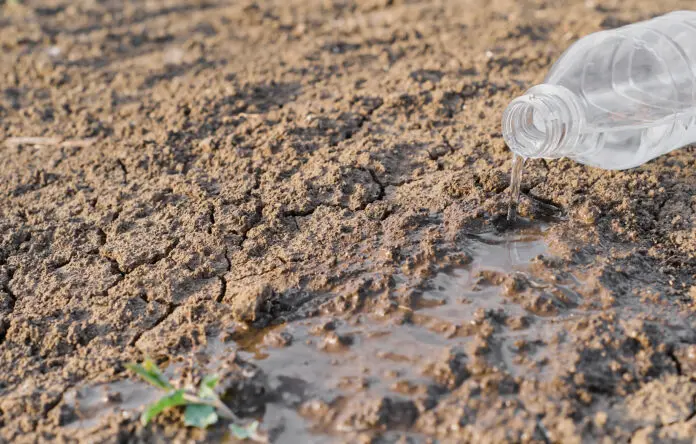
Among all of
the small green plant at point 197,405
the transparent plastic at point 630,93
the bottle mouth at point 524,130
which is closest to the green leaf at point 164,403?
the small green plant at point 197,405

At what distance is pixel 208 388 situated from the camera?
95.5 inches

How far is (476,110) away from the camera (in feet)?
13.3

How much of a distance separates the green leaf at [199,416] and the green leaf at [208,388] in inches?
1.6

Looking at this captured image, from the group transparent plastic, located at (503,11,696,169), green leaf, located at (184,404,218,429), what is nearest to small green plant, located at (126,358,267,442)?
green leaf, located at (184,404,218,429)

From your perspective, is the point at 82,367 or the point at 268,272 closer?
the point at 82,367

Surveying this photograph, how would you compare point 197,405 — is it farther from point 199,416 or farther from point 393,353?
point 393,353

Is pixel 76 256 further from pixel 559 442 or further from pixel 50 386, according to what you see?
pixel 559 442

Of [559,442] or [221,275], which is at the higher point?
[221,275]

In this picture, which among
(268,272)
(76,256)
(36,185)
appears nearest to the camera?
(268,272)

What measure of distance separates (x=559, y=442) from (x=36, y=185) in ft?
9.83

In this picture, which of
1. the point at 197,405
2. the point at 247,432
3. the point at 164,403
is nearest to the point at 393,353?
the point at 247,432

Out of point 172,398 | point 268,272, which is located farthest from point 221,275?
point 172,398

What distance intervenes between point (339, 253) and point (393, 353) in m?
0.63

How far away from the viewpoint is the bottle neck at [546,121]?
285cm
